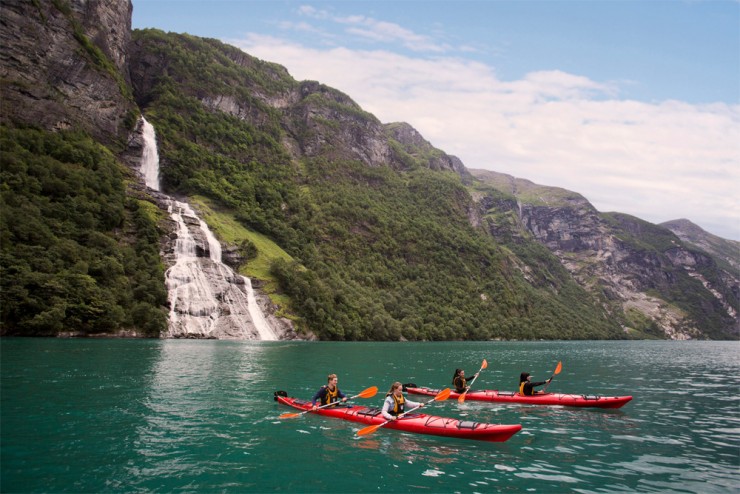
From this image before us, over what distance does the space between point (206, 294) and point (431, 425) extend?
2574 inches

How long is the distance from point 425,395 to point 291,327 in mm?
60747

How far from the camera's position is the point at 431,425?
1878cm

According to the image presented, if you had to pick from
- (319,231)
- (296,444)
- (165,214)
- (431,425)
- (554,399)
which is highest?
(319,231)

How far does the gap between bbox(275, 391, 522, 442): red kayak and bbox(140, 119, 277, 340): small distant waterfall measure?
55.3m

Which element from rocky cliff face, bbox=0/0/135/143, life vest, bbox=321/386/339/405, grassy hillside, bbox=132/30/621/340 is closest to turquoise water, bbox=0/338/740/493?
life vest, bbox=321/386/339/405

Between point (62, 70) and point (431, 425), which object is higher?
point (62, 70)

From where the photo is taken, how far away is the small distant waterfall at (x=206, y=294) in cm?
7250

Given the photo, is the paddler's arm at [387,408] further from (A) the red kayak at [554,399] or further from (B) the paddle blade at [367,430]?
(A) the red kayak at [554,399]

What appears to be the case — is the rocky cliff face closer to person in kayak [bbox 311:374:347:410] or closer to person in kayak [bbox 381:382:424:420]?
person in kayak [bbox 311:374:347:410]

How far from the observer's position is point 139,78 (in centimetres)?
15850

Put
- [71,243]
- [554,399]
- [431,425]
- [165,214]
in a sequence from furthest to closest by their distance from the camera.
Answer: [165,214], [71,243], [554,399], [431,425]

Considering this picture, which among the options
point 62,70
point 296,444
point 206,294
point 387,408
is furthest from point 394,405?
point 62,70

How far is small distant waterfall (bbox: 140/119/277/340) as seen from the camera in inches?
2854

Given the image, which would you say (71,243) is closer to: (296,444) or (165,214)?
(165,214)
